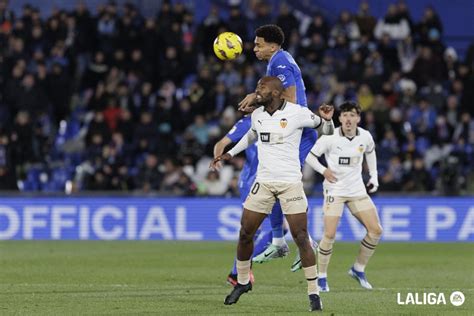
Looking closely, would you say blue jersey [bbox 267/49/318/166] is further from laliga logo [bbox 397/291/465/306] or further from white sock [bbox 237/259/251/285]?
laliga logo [bbox 397/291/465/306]

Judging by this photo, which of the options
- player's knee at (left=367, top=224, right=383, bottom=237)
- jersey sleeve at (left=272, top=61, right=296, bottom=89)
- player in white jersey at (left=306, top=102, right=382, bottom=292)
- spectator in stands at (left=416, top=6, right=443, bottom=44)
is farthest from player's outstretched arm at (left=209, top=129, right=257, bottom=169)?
spectator in stands at (left=416, top=6, right=443, bottom=44)

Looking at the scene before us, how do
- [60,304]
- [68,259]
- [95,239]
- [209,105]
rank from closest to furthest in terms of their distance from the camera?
[60,304] < [68,259] < [95,239] < [209,105]

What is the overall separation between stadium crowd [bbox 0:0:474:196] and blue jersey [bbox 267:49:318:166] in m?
11.4

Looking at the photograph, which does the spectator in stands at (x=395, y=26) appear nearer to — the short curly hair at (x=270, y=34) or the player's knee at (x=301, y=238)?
the short curly hair at (x=270, y=34)

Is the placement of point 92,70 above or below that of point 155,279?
above

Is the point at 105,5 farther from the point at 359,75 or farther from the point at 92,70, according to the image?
the point at 359,75

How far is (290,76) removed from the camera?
12.8 m

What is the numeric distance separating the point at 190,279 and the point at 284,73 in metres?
3.94

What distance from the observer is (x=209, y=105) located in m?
26.5

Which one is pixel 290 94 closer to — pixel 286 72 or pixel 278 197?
pixel 286 72

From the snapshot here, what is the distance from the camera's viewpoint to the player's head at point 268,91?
1180cm

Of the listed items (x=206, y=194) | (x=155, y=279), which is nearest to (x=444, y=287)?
(x=155, y=279)

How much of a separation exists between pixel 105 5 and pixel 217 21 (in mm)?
3236

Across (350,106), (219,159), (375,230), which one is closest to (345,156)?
(350,106)
